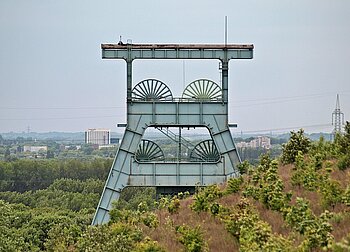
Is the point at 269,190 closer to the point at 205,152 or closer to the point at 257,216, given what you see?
the point at 257,216

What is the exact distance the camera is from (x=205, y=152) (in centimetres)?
2080

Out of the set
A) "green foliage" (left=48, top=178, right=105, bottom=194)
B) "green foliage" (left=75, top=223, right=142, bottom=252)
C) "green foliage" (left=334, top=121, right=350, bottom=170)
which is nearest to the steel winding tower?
"green foliage" (left=334, top=121, right=350, bottom=170)

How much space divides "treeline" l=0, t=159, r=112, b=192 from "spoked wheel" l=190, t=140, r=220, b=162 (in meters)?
51.1

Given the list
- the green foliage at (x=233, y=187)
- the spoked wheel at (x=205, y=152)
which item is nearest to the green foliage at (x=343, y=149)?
the green foliage at (x=233, y=187)

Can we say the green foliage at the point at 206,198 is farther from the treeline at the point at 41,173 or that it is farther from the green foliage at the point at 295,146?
the treeline at the point at 41,173

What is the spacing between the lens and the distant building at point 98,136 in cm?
18875

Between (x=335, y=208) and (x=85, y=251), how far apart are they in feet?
14.4

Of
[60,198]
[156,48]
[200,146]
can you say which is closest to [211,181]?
[200,146]

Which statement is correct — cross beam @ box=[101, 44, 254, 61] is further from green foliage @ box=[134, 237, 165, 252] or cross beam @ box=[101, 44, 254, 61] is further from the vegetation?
green foliage @ box=[134, 237, 165, 252]

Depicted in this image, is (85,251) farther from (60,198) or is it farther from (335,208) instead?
(60,198)

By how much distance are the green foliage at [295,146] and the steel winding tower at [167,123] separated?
7.98 feet

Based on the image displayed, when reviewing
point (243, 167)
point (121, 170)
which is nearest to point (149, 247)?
point (243, 167)

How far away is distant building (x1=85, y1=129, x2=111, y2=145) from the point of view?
18875cm

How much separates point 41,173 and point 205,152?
5490 centimetres
